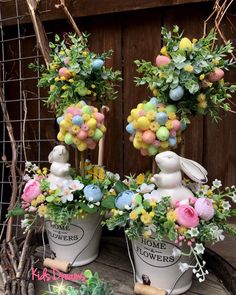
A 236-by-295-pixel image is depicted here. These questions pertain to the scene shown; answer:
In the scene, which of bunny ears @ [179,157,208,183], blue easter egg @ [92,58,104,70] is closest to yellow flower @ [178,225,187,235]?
bunny ears @ [179,157,208,183]

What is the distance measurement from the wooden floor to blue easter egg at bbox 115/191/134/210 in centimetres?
20

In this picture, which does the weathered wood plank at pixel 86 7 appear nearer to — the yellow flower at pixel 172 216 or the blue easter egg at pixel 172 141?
the blue easter egg at pixel 172 141

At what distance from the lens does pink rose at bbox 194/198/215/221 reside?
28.9 inches

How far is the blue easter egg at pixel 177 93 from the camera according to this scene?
759 millimetres

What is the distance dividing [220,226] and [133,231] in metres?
0.18

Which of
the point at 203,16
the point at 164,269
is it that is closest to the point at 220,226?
the point at 164,269

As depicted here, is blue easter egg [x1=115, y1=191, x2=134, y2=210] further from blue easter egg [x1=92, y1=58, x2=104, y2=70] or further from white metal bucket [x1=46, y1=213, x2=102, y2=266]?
blue easter egg [x1=92, y1=58, x2=104, y2=70]

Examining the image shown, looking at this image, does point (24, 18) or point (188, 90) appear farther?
point (24, 18)

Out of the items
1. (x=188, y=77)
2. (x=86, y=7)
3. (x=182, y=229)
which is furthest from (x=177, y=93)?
(x=86, y=7)

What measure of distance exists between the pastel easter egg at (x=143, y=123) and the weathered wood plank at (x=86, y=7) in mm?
538

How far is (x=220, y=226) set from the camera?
79cm

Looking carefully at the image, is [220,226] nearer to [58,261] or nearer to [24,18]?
[58,261]

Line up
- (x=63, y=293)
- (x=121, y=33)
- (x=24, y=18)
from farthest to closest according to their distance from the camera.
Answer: (x=24, y=18) < (x=121, y=33) < (x=63, y=293)

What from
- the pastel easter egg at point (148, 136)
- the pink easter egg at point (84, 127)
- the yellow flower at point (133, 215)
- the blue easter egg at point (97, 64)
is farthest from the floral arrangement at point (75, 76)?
the yellow flower at point (133, 215)
